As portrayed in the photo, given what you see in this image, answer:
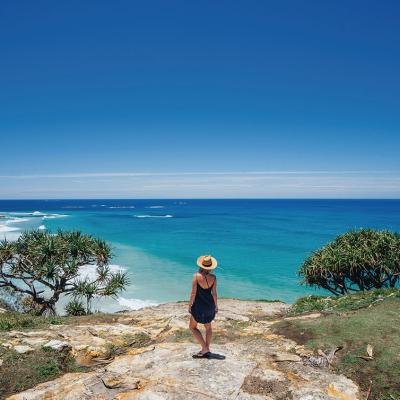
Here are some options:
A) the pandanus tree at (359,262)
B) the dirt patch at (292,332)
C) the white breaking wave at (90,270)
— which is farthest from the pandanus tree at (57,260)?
the white breaking wave at (90,270)

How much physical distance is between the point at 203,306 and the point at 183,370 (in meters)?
1.48

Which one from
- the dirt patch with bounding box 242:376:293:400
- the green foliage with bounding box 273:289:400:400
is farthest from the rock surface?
the green foliage with bounding box 273:289:400:400

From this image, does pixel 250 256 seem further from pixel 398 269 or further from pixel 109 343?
pixel 109 343

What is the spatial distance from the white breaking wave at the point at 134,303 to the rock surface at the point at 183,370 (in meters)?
22.6

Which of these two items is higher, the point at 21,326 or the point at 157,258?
the point at 21,326

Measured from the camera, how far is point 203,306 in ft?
27.2

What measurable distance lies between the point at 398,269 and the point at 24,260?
25537 millimetres

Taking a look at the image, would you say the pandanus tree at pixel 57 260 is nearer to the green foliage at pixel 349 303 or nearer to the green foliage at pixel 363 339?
the green foliage at pixel 349 303

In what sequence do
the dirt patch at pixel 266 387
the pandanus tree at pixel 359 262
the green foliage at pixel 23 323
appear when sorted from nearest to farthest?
the dirt patch at pixel 266 387 < the green foliage at pixel 23 323 < the pandanus tree at pixel 359 262

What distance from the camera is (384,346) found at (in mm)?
8906

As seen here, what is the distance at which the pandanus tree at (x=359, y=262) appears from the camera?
2353 cm

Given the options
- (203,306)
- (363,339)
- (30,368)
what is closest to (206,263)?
(203,306)

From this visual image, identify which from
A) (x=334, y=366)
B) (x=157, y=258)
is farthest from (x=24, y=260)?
(x=157, y=258)

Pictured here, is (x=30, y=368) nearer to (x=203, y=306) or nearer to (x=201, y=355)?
(x=201, y=355)
